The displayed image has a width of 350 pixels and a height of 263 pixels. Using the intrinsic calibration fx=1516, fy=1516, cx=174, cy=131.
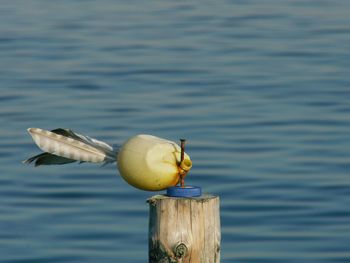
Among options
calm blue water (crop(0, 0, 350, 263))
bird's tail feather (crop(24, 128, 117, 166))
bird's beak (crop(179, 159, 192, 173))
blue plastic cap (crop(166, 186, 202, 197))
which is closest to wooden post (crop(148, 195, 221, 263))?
blue plastic cap (crop(166, 186, 202, 197))

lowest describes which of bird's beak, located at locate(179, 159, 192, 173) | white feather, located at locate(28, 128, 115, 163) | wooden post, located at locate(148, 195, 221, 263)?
wooden post, located at locate(148, 195, 221, 263)

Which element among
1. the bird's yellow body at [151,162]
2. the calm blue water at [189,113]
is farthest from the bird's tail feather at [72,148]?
the calm blue water at [189,113]

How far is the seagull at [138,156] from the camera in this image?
7973 mm

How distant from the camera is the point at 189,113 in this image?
54.5 feet

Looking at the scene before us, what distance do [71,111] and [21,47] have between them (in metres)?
4.91

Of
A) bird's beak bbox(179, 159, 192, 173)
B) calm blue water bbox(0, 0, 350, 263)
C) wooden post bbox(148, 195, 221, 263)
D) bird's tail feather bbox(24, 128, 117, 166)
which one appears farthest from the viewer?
calm blue water bbox(0, 0, 350, 263)

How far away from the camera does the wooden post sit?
7688mm

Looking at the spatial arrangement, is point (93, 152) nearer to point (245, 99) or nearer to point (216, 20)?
point (245, 99)

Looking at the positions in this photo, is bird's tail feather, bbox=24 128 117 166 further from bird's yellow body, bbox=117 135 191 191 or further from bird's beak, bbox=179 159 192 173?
bird's beak, bbox=179 159 192 173

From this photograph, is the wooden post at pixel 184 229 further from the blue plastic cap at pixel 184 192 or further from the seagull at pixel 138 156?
the seagull at pixel 138 156

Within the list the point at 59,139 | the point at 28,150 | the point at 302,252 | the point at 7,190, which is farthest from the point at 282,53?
the point at 59,139

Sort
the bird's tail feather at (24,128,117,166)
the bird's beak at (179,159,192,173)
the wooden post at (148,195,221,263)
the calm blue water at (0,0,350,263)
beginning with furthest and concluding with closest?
the calm blue water at (0,0,350,263) < the bird's tail feather at (24,128,117,166) < the bird's beak at (179,159,192,173) < the wooden post at (148,195,221,263)

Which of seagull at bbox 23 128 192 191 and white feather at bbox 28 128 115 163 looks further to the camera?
white feather at bbox 28 128 115 163

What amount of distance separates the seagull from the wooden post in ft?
0.75
